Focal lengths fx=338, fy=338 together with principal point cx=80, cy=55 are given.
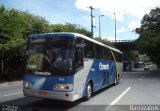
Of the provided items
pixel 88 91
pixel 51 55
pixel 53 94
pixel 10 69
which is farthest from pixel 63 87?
pixel 10 69

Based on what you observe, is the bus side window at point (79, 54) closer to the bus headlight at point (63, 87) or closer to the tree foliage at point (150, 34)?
the bus headlight at point (63, 87)

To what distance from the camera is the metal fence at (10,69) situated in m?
34.9

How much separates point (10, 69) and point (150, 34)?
30286mm

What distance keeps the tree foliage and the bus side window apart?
1704 inches

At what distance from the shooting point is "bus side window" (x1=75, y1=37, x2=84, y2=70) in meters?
13.5

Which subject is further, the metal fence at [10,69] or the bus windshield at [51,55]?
the metal fence at [10,69]

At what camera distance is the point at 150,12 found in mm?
66688

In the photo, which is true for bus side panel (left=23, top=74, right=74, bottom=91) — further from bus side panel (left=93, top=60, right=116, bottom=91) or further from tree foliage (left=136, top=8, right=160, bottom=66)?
tree foliage (left=136, top=8, right=160, bottom=66)

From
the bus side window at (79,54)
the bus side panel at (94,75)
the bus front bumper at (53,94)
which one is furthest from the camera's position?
the bus side panel at (94,75)

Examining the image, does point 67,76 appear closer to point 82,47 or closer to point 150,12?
point 82,47

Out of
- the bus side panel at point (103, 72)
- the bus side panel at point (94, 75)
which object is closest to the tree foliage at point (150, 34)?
the bus side panel at point (103, 72)

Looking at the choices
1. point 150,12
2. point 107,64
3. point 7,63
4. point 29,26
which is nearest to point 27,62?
point 107,64

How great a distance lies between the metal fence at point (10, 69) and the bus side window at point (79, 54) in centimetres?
2094

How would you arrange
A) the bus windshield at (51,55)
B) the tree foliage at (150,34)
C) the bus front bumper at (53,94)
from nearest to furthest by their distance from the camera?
the bus front bumper at (53,94) → the bus windshield at (51,55) → the tree foliage at (150,34)
